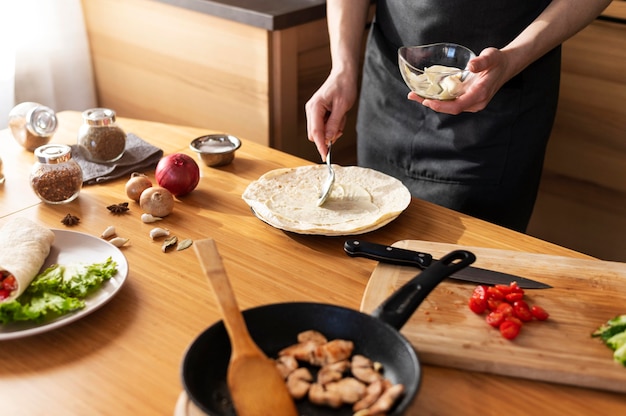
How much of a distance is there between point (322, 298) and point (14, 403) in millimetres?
464

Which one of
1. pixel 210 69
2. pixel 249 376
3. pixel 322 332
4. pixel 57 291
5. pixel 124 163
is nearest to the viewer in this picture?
pixel 249 376

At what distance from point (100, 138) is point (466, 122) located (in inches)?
32.8

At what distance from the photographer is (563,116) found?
2.30m

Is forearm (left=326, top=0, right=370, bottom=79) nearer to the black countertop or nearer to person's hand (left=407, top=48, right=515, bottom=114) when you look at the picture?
the black countertop

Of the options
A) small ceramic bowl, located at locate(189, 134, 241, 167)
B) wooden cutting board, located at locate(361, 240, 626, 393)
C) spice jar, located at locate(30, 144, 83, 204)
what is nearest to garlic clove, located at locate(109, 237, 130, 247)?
spice jar, located at locate(30, 144, 83, 204)

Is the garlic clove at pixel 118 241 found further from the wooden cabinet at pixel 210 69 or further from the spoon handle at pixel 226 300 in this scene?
the wooden cabinet at pixel 210 69

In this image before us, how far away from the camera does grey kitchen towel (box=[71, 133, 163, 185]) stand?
5.03 feet

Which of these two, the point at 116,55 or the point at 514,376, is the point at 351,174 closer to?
the point at 514,376

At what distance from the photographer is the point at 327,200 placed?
142 cm

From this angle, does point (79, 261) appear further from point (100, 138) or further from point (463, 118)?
point (463, 118)

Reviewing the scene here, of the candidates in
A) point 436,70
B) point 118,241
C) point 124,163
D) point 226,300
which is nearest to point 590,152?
point 436,70

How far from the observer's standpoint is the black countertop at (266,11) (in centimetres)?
198

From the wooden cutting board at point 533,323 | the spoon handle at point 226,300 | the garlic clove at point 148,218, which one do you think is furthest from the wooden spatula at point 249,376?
the garlic clove at point 148,218

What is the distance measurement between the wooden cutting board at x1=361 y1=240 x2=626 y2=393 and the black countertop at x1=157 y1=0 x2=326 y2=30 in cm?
98
